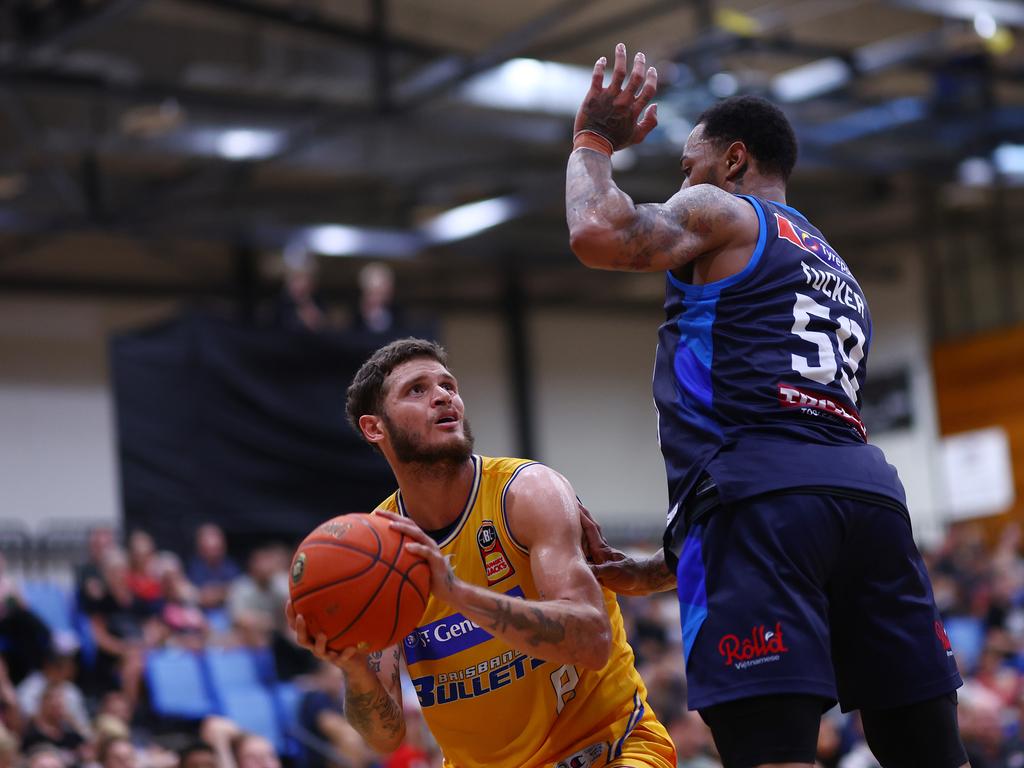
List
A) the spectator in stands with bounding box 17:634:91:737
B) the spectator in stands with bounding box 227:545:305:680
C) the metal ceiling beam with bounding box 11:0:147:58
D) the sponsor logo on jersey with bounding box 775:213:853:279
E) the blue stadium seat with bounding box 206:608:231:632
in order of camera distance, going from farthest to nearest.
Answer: the metal ceiling beam with bounding box 11:0:147:58 < the blue stadium seat with bounding box 206:608:231:632 < the spectator in stands with bounding box 227:545:305:680 < the spectator in stands with bounding box 17:634:91:737 < the sponsor logo on jersey with bounding box 775:213:853:279

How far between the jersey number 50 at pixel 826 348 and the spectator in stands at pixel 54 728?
23.5 feet

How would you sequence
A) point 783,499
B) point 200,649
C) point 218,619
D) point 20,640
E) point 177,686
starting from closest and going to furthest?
point 783,499
point 20,640
point 177,686
point 200,649
point 218,619

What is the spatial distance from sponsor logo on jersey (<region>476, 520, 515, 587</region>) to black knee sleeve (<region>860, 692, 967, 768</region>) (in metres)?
1.09

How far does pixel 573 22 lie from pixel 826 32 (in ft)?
12.8

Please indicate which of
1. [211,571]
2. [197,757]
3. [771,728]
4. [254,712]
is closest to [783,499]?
[771,728]

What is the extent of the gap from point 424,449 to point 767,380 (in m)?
1.11

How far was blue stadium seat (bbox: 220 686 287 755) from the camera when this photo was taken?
442 inches

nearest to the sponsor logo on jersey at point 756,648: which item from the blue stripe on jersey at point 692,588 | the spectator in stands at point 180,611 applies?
the blue stripe on jersey at point 692,588

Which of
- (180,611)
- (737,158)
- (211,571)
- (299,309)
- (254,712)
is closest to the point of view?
(737,158)

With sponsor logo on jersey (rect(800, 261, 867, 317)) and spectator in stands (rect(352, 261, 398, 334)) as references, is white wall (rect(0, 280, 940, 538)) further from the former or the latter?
sponsor logo on jersey (rect(800, 261, 867, 317))

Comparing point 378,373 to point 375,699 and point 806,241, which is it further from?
point 806,241

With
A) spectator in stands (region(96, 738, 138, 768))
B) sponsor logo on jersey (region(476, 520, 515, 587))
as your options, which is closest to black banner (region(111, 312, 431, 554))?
spectator in stands (region(96, 738, 138, 768))

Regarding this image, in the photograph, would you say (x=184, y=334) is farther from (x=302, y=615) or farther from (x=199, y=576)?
(x=302, y=615)

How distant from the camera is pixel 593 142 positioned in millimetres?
3760
